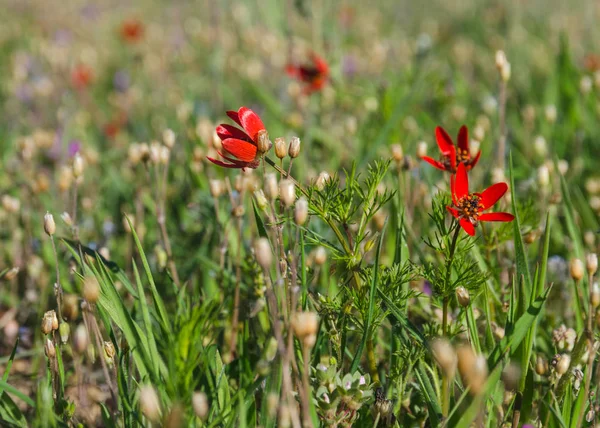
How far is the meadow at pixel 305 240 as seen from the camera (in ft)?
4.58

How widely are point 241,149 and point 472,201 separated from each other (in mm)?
568

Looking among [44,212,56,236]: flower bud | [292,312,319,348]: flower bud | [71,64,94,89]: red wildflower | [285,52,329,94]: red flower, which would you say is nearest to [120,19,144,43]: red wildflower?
Result: [71,64,94,89]: red wildflower

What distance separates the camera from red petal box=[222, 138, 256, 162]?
58.0 inches

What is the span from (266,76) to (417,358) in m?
4.07

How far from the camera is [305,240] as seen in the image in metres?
1.83

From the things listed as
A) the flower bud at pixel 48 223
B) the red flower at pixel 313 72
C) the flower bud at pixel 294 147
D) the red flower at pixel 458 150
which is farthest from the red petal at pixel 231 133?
the red flower at pixel 313 72

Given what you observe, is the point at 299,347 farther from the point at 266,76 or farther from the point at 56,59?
the point at 266,76

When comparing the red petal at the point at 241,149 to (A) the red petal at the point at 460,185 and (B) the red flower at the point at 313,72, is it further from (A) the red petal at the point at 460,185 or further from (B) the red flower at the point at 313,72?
(B) the red flower at the point at 313,72

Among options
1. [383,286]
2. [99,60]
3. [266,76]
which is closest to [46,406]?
[383,286]

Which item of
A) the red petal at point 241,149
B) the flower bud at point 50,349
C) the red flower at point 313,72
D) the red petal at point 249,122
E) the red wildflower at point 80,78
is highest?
the red flower at point 313,72

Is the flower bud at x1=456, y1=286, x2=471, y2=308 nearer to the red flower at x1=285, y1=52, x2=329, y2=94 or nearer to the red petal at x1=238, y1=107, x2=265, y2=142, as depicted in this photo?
the red petal at x1=238, y1=107, x2=265, y2=142

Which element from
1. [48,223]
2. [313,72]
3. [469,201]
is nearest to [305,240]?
[469,201]

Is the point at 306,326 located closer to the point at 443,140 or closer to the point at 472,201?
the point at 472,201

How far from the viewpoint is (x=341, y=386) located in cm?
135
